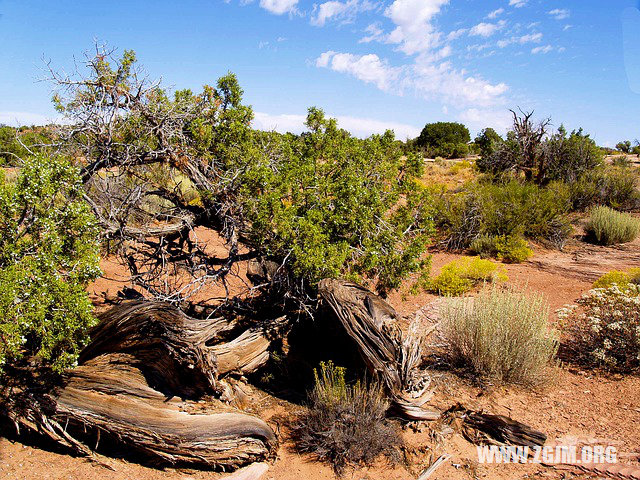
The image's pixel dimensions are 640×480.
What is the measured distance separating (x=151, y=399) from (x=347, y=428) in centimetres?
194

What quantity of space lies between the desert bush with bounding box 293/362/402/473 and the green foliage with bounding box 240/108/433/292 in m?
1.25

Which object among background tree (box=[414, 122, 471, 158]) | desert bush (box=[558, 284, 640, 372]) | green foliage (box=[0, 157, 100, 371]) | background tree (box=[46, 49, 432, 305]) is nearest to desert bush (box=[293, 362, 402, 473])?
background tree (box=[46, 49, 432, 305])

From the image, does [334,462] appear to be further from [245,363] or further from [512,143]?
[512,143]

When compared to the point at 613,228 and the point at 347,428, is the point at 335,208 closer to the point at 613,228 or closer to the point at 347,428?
the point at 347,428

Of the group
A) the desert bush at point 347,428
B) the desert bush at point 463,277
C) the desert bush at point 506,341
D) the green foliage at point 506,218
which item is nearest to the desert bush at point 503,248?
the green foliage at point 506,218

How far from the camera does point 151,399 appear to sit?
4.25m

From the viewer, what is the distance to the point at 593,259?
11.2 metres

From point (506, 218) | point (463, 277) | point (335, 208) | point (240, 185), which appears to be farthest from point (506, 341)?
point (506, 218)

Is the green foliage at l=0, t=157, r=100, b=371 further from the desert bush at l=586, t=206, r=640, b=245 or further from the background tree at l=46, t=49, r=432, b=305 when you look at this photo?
the desert bush at l=586, t=206, r=640, b=245

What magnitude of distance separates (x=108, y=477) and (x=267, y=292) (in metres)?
2.70

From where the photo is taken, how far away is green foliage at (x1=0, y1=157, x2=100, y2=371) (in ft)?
10.4

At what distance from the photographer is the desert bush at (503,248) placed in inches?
451

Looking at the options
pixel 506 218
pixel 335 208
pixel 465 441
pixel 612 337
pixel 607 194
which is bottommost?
pixel 465 441

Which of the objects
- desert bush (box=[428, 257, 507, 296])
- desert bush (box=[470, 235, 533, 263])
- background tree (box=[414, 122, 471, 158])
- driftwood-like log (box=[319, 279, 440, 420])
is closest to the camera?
driftwood-like log (box=[319, 279, 440, 420])
